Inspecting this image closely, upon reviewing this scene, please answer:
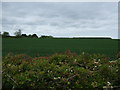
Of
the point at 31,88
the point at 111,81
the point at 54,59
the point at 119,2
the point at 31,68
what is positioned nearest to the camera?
the point at 31,88

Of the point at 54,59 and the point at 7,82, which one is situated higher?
the point at 54,59

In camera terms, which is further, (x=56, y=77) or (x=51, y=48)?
(x=51, y=48)

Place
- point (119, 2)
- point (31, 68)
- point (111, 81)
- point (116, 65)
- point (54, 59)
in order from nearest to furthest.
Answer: point (111, 81) < point (31, 68) < point (116, 65) < point (54, 59) < point (119, 2)

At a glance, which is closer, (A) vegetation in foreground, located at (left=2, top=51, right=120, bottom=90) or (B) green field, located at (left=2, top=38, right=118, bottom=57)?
(A) vegetation in foreground, located at (left=2, top=51, right=120, bottom=90)

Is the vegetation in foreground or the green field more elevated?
the green field

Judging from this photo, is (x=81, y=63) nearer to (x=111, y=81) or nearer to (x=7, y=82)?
(x=111, y=81)

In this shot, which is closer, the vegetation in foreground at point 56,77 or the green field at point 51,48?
the vegetation in foreground at point 56,77

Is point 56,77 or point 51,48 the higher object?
point 51,48

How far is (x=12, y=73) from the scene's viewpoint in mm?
3504

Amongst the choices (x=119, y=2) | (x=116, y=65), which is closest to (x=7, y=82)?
(x=116, y=65)

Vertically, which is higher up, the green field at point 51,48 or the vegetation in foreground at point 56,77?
the green field at point 51,48

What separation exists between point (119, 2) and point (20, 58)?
9.40ft

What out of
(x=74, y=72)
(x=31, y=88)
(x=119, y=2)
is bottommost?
(x=31, y=88)

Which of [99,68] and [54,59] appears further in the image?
[54,59]
